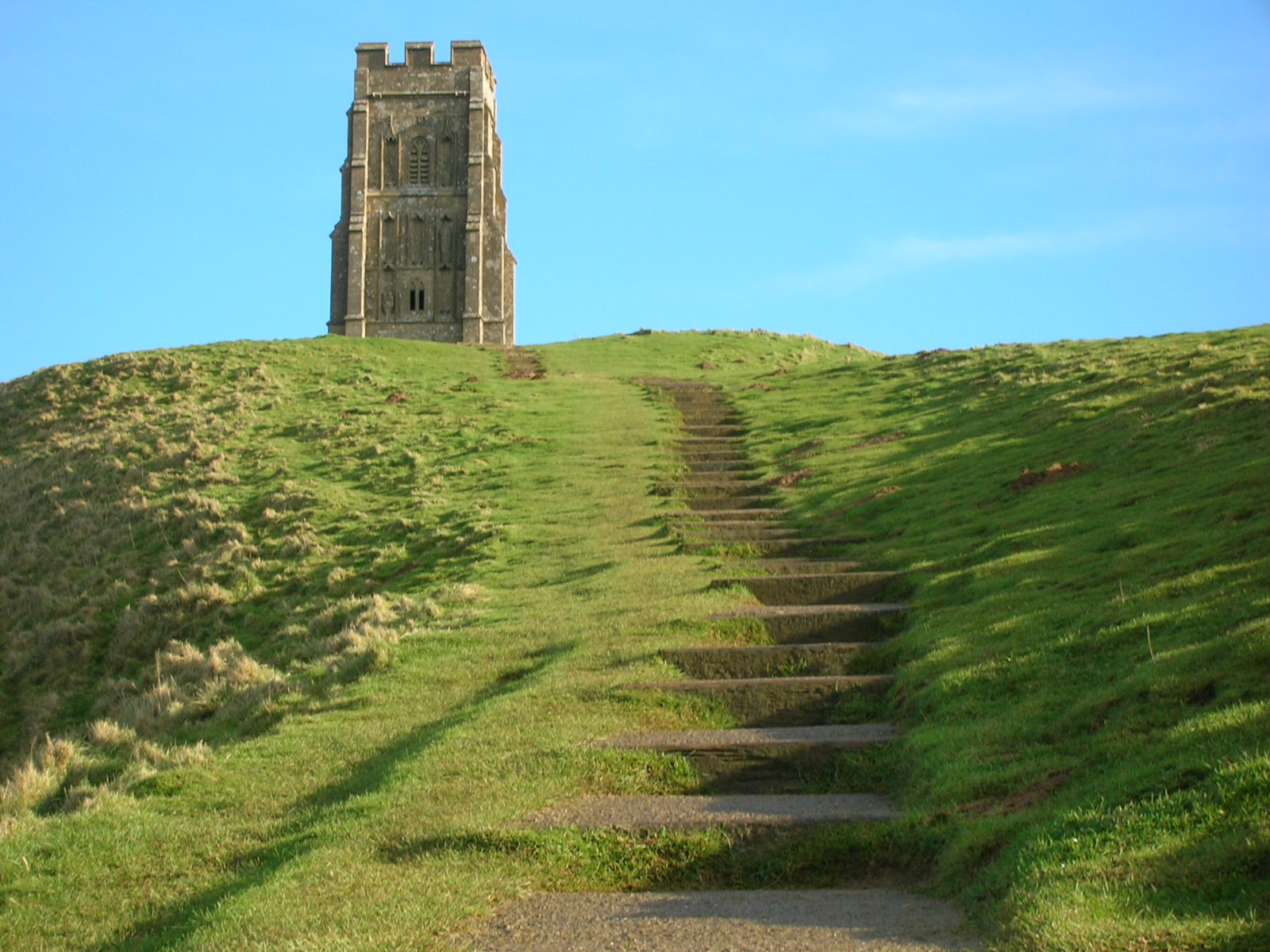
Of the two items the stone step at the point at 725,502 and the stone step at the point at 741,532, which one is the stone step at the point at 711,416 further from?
the stone step at the point at 741,532

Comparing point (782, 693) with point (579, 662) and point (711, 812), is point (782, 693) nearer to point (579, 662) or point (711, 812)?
point (579, 662)

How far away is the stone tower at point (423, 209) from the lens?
7750cm

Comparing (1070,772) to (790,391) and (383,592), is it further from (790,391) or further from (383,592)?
(790,391)

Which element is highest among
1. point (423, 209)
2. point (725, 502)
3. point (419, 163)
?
point (419, 163)

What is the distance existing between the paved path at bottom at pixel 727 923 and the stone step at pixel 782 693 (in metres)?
3.89

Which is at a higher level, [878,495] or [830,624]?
[878,495]

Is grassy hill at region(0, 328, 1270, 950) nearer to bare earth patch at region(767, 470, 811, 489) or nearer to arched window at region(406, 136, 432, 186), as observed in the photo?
bare earth patch at region(767, 470, 811, 489)

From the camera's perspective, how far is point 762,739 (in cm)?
1091

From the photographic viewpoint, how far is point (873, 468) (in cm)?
2514

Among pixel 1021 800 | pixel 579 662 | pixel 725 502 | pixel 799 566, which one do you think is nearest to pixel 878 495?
pixel 725 502

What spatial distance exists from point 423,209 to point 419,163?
3.04 m

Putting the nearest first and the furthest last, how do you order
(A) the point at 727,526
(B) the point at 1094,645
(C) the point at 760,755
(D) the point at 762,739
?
1. (C) the point at 760,755
2. (D) the point at 762,739
3. (B) the point at 1094,645
4. (A) the point at 727,526

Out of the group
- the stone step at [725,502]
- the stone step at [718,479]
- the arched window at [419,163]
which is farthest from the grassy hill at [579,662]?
the arched window at [419,163]

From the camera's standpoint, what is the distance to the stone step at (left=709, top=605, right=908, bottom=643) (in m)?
14.6
